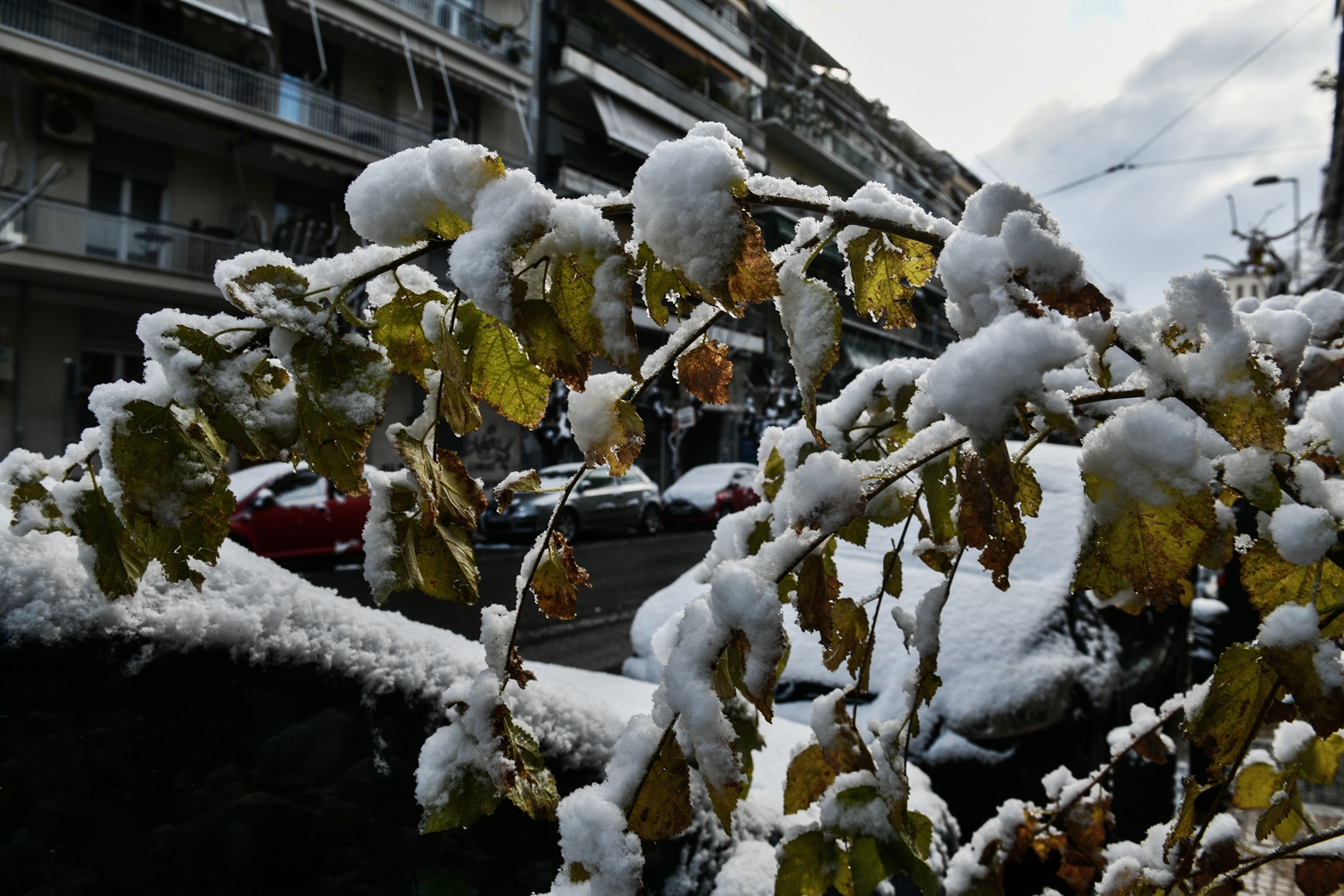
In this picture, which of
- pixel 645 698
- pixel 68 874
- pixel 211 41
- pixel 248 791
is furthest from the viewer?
pixel 211 41

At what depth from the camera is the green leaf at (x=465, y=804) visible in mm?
608

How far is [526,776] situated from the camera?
67 centimetres

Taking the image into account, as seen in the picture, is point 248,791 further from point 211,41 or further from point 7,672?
point 211,41

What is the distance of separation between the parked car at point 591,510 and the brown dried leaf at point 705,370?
920cm

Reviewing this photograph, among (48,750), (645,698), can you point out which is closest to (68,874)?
(48,750)

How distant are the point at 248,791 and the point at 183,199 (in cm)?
1427

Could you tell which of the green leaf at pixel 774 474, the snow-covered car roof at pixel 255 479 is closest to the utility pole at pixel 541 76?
the snow-covered car roof at pixel 255 479

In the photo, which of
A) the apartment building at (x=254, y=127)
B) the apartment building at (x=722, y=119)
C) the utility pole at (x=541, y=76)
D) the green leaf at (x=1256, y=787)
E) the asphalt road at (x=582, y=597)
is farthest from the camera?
the apartment building at (x=722, y=119)

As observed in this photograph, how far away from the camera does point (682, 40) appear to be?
18375mm

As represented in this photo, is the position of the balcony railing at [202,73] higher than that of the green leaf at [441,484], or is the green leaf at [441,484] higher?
the balcony railing at [202,73]

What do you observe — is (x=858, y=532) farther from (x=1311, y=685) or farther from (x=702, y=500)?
(x=702, y=500)

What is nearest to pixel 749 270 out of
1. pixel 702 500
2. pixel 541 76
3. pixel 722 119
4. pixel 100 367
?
pixel 702 500

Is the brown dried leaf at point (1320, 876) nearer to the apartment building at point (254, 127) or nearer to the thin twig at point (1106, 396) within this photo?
the thin twig at point (1106, 396)

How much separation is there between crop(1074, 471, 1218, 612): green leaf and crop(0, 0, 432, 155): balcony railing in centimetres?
1256
